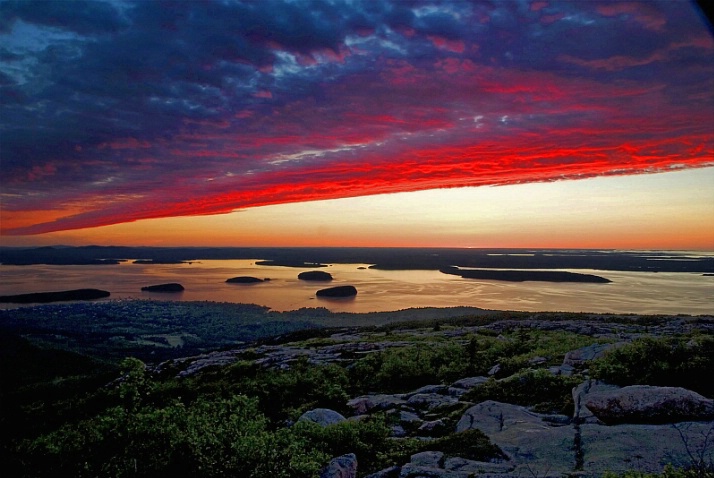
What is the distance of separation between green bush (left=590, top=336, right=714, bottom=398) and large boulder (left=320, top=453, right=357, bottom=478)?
758cm

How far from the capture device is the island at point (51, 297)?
106812mm

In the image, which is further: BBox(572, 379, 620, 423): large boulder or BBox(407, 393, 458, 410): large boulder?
BBox(407, 393, 458, 410): large boulder

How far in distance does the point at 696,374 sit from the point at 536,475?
6797mm

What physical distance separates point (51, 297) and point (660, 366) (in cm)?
13480

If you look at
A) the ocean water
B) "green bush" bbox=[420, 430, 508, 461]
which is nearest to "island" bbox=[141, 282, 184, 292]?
the ocean water

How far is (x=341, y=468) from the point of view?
7766 millimetres

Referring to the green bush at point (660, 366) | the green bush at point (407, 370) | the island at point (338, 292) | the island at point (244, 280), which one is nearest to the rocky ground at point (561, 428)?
the green bush at point (660, 366)

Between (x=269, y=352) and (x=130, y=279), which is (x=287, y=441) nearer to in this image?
(x=269, y=352)

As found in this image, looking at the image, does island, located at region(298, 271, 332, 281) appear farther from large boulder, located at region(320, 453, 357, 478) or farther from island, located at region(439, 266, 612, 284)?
large boulder, located at region(320, 453, 357, 478)

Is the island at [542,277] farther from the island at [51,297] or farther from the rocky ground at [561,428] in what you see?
the island at [51,297]

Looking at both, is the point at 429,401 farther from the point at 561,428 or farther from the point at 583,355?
the point at 583,355

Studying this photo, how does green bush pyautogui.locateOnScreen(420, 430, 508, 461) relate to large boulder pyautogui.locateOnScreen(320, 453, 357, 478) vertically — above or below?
→ above

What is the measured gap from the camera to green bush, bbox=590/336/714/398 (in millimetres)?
10297

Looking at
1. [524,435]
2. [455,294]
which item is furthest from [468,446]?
[455,294]
